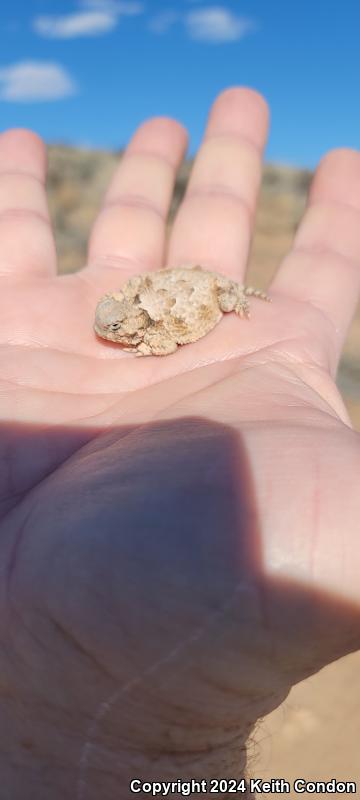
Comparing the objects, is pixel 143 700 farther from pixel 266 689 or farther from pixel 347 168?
pixel 347 168

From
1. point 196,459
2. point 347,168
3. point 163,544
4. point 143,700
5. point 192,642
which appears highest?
point 347,168

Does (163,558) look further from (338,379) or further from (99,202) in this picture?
(99,202)

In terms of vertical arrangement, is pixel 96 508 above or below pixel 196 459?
below

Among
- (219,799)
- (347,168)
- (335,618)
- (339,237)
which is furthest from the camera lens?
(347,168)

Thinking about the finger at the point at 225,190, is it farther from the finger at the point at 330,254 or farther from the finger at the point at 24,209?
the finger at the point at 24,209

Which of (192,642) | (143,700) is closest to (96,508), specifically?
(192,642)

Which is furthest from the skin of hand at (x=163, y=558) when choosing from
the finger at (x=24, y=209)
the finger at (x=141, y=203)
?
the finger at (x=141, y=203)
